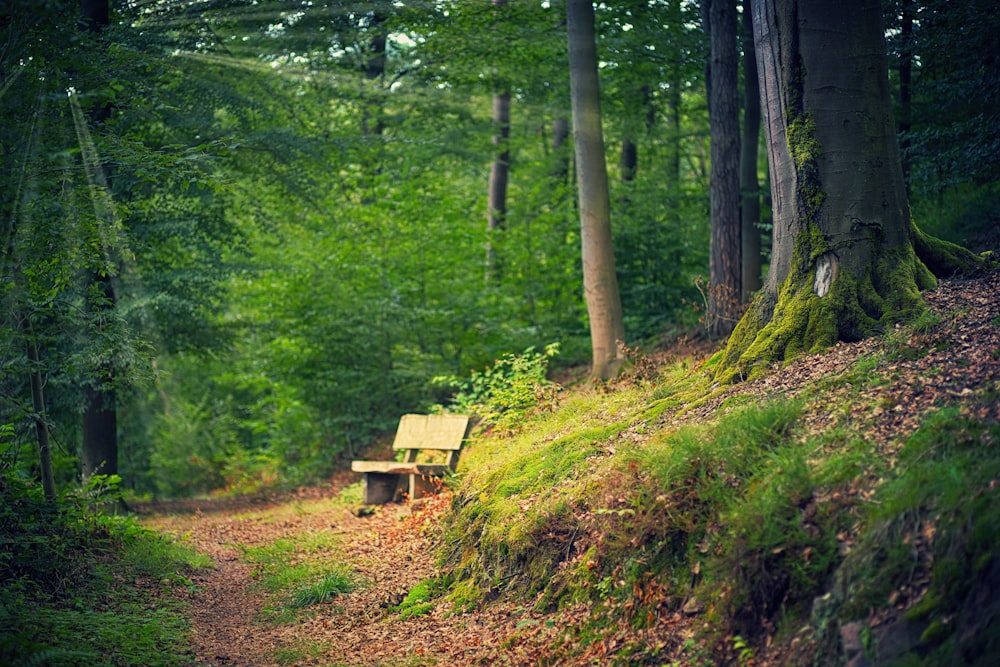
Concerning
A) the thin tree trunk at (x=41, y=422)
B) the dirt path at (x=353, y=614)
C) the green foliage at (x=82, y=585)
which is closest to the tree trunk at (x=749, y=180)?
the dirt path at (x=353, y=614)

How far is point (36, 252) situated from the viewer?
6.70 metres

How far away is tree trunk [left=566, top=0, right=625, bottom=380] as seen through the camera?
34.5ft

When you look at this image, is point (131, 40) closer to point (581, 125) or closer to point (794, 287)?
point (581, 125)

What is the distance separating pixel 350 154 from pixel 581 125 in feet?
19.2

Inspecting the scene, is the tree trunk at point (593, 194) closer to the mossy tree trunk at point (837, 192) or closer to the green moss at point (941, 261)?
the mossy tree trunk at point (837, 192)

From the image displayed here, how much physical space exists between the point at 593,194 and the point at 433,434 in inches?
150

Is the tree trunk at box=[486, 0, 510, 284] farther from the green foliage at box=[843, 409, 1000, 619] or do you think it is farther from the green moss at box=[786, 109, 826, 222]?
the green foliage at box=[843, 409, 1000, 619]

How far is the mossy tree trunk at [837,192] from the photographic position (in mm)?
6098

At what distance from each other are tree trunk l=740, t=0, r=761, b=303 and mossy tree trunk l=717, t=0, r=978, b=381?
5318 mm

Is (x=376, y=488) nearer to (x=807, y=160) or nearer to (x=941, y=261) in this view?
(x=807, y=160)

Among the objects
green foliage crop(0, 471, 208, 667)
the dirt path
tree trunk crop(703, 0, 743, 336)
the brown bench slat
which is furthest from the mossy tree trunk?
tree trunk crop(703, 0, 743, 336)

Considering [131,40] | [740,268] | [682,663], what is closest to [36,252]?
Answer: [131,40]

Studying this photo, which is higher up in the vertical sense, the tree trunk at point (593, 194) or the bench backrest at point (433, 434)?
the tree trunk at point (593, 194)

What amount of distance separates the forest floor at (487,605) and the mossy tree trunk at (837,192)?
0.33 meters
